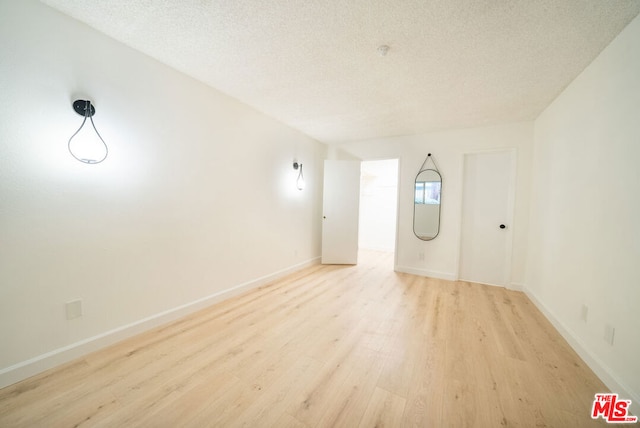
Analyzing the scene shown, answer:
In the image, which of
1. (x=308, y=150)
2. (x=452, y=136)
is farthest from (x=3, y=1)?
(x=452, y=136)

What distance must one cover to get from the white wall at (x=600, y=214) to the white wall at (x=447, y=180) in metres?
0.76

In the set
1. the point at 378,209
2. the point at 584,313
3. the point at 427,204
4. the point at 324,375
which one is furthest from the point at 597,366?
the point at 378,209

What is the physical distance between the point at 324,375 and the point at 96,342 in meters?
1.80

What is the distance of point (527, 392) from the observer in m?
1.46

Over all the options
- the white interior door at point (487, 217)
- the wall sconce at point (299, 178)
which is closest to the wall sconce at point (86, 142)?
the wall sconce at point (299, 178)

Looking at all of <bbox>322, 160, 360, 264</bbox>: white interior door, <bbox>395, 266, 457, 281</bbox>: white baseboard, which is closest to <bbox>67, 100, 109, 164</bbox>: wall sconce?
<bbox>322, 160, 360, 264</bbox>: white interior door

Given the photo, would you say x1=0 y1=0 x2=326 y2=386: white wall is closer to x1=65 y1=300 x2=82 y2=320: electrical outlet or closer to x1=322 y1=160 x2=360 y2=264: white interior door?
x1=65 y1=300 x2=82 y2=320: electrical outlet

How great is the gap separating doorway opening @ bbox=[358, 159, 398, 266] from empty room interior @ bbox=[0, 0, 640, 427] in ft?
9.84

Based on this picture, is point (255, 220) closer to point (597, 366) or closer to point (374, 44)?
point (374, 44)

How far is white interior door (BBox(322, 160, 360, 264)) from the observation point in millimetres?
4461

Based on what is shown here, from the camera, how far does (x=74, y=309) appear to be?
1.67 metres

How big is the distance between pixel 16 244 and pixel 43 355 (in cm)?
78

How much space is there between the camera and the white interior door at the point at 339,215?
4.46m

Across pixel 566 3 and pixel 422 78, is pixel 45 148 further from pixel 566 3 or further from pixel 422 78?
pixel 566 3
